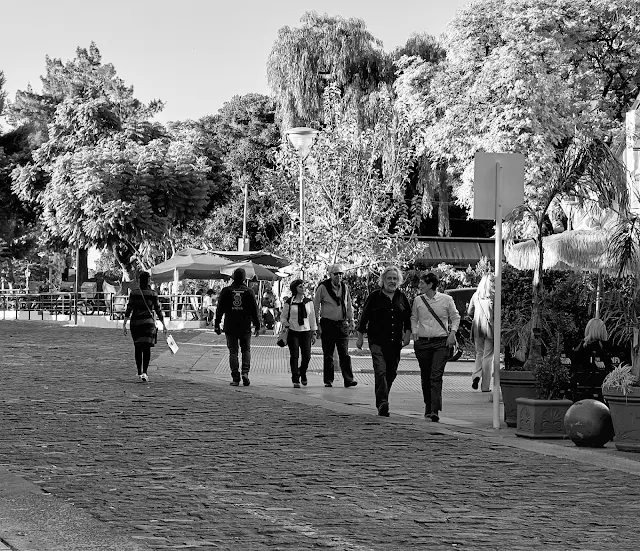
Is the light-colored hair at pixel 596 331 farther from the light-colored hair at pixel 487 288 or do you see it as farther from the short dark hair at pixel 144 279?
the short dark hair at pixel 144 279

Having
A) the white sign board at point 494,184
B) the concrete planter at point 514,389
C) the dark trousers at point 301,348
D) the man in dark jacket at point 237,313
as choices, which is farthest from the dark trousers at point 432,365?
the man in dark jacket at point 237,313

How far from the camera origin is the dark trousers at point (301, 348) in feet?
59.8

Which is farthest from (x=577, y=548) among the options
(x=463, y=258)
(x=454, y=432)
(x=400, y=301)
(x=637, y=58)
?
(x=463, y=258)

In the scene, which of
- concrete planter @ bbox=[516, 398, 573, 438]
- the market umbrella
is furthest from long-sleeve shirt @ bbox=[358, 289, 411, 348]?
the market umbrella

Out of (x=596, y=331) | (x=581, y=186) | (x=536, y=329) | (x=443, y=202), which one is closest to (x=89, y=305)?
(x=443, y=202)

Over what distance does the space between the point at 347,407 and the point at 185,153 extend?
39163 millimetres

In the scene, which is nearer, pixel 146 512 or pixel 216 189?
pixel 146 512

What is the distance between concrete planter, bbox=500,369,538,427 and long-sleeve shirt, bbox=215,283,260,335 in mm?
5880

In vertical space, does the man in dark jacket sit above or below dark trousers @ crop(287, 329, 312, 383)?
above

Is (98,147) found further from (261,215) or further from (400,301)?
(400,301)

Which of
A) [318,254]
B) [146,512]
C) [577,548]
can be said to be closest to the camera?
[577,548]

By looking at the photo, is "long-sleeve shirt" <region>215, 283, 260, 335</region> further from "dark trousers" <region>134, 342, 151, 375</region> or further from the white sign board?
the white sign board

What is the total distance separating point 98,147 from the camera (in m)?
51.7

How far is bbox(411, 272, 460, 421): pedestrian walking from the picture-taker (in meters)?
13.5
